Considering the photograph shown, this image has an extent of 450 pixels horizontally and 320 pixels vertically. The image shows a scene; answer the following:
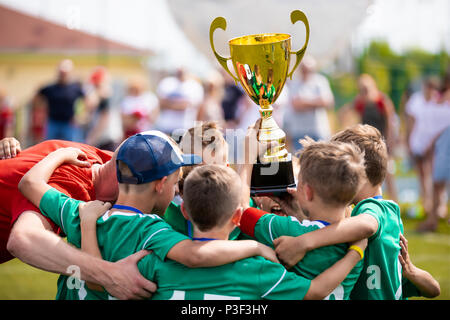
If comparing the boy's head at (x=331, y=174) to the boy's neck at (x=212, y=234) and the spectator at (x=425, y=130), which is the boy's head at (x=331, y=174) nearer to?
the boy's neck at (x=212, y=234)

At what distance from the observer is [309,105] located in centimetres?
729

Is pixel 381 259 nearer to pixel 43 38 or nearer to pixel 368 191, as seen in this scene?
pixel 368 191

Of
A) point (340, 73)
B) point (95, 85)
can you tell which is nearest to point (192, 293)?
point (95, 85)

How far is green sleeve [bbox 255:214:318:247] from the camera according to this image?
2.03 meters

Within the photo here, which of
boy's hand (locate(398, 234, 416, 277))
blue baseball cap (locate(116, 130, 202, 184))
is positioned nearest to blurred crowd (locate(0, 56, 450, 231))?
boy's hand (locate(398, 234, 416, 277))

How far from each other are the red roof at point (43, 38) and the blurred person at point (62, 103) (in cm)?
561

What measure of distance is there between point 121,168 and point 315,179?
0.76 meters

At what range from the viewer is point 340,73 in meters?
13.9

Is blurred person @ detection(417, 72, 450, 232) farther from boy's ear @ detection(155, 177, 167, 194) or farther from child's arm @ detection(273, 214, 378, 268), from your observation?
boy's ear @ detection(155, 177, 167, 194)

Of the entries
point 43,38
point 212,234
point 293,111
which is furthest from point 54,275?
point 43,38

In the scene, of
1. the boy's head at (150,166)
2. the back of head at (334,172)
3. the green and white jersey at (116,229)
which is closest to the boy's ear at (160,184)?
the boy's head at (150,166)

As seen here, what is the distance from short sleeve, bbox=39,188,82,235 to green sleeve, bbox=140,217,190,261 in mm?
295

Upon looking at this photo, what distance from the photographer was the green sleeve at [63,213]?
2.07 m
